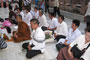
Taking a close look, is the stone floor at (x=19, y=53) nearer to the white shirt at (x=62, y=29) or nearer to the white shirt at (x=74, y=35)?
the white shirt at (x=62, y=29)

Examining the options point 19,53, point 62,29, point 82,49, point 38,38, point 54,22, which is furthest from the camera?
point 54,22

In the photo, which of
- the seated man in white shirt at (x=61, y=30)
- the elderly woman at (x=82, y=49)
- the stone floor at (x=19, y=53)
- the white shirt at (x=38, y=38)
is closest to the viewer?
the elderly woman at (x=82, y=49)

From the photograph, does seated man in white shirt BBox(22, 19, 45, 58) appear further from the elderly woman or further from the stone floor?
the elderly woman

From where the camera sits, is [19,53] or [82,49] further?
[19,53]

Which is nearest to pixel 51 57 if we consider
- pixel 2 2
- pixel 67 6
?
pixel 67 6

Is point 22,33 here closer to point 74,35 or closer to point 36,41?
point 36,41

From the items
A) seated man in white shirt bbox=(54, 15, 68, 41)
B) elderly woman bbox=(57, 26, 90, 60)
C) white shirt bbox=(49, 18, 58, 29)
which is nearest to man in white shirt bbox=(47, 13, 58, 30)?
white shirt bbox=(49, 18, 58, 29)

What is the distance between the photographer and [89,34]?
1.87 meters

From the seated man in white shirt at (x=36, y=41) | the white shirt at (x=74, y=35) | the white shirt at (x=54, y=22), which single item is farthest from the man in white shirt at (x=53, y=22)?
the seated man in white shirt at (x=36, y=41)

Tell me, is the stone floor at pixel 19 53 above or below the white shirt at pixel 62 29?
below

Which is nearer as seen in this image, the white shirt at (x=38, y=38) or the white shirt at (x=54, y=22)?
the white shirt at (x=38, y=38)

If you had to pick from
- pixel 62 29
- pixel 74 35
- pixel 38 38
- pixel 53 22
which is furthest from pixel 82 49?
pixel 53 22

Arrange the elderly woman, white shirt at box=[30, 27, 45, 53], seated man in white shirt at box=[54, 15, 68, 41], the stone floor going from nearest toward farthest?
1. the elderly woman
2. white shirt at box=[30, 27, 45, 53]
3. the stone floor
4. seated man in white shirt at box=[54, 15, 68, 41]

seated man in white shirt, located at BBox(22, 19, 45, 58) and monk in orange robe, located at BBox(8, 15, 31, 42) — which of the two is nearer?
seated man in white shirt, located at BBox(22, 19, 45, 58)
